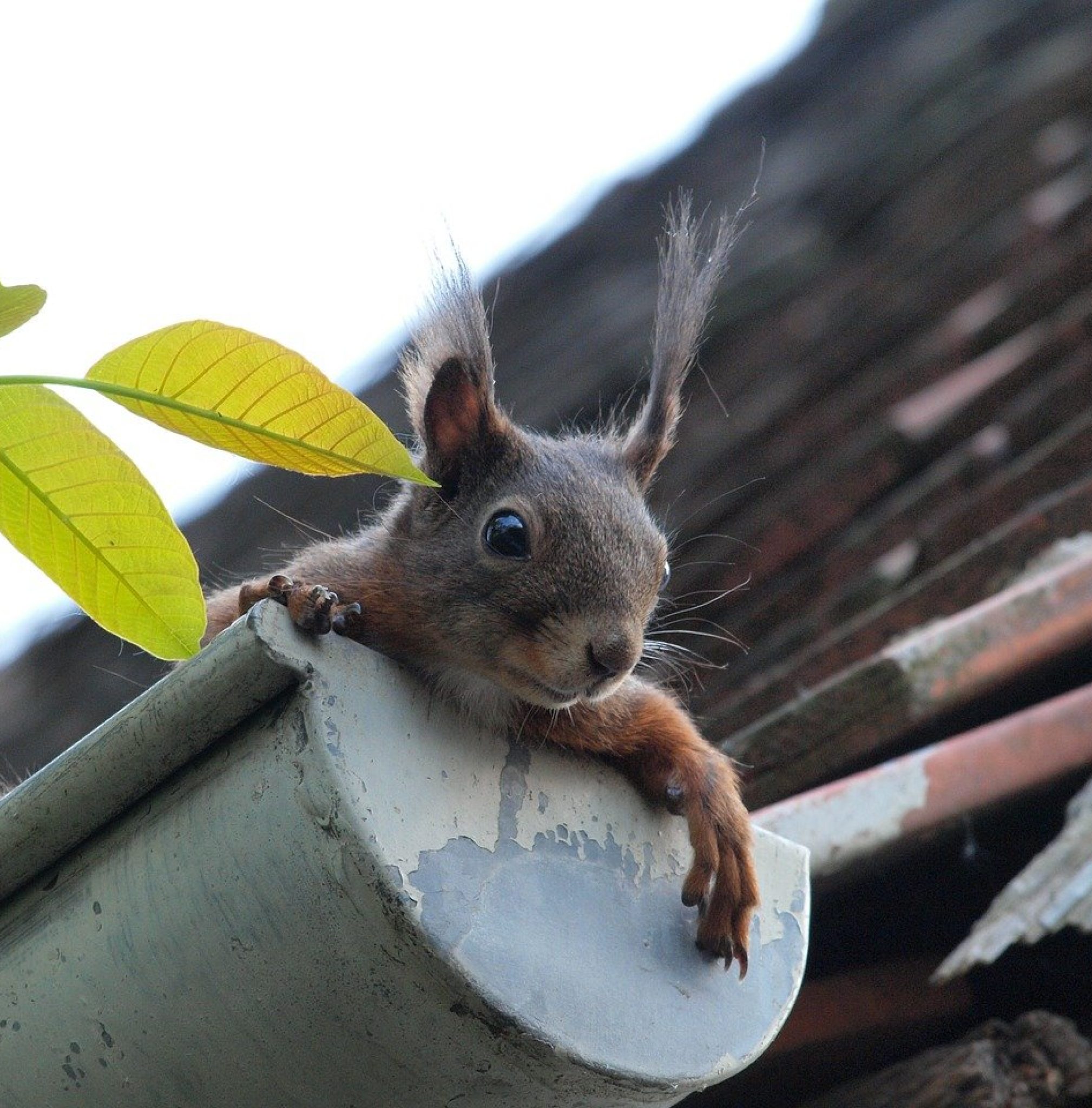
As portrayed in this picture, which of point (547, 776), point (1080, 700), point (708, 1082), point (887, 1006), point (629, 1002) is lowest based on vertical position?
point (887, 1006)

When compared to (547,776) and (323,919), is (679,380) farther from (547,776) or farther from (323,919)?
(323,919)

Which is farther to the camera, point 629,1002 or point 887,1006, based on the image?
point 887,1006

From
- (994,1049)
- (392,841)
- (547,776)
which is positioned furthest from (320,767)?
(994,1049)

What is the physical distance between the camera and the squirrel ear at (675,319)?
176 cm

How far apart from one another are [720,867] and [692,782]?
0.34 feet

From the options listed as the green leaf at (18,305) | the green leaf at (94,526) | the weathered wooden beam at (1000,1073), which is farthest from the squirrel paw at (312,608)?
the weathered wooden beam at (1000,1073)

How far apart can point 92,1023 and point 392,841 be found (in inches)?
12.8

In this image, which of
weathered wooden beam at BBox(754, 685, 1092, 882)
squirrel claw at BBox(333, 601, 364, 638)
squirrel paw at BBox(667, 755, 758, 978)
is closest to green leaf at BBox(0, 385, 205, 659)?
squirrel claw at BBox(333, 601, 364, 638)

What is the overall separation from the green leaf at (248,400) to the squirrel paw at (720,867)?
539mm

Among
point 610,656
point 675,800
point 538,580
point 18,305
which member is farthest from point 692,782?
point 18,305

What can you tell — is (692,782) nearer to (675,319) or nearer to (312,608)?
(312,608)

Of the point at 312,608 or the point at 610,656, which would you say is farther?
the point at 610,656

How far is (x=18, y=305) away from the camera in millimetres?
878

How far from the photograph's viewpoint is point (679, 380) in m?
2.07
